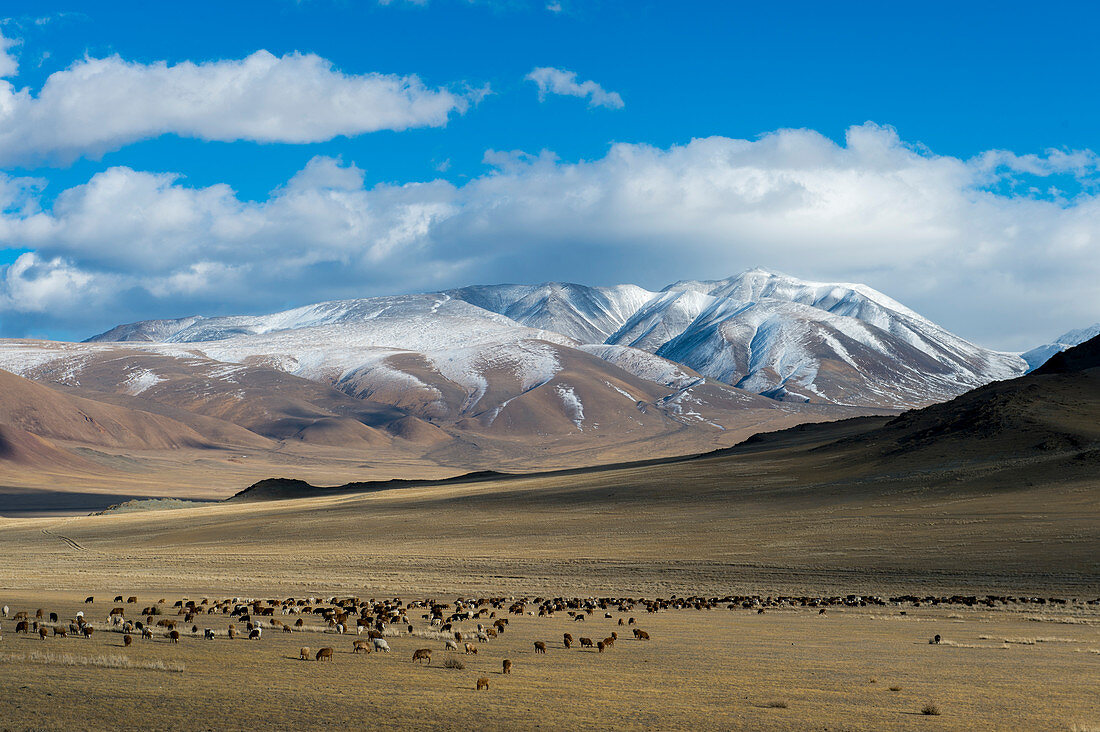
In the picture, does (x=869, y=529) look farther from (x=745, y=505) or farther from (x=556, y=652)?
(x=556, y=652)

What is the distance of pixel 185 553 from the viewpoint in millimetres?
62125

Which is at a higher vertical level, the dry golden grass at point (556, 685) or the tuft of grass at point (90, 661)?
the tuft of grass at point (90, 661)

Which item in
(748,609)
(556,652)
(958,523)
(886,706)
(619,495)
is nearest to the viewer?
(886,706)

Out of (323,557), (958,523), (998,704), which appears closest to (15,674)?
(998,704)

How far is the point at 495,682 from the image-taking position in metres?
→ 18.0

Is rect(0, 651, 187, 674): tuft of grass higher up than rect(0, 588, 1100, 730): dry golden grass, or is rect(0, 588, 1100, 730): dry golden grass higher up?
rect(0, 651, 187, 674): tuft of grass

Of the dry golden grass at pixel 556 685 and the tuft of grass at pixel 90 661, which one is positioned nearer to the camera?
the dry golden grass at pixel 556 685

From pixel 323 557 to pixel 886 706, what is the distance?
45453 mm

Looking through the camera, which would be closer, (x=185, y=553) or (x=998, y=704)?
(x=998, y=704)

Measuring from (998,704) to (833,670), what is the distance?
14.5ft

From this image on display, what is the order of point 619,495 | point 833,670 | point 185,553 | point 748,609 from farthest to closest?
point 619,495 → point 185,553 → point 748,609 → point 833,670

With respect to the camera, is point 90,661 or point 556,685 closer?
point 556,685

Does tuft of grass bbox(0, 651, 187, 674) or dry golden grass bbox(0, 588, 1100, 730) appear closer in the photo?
dry golden grass bbox(0, 588, 1100, 730)

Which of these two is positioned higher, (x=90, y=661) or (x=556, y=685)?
(x=90, y=661)
